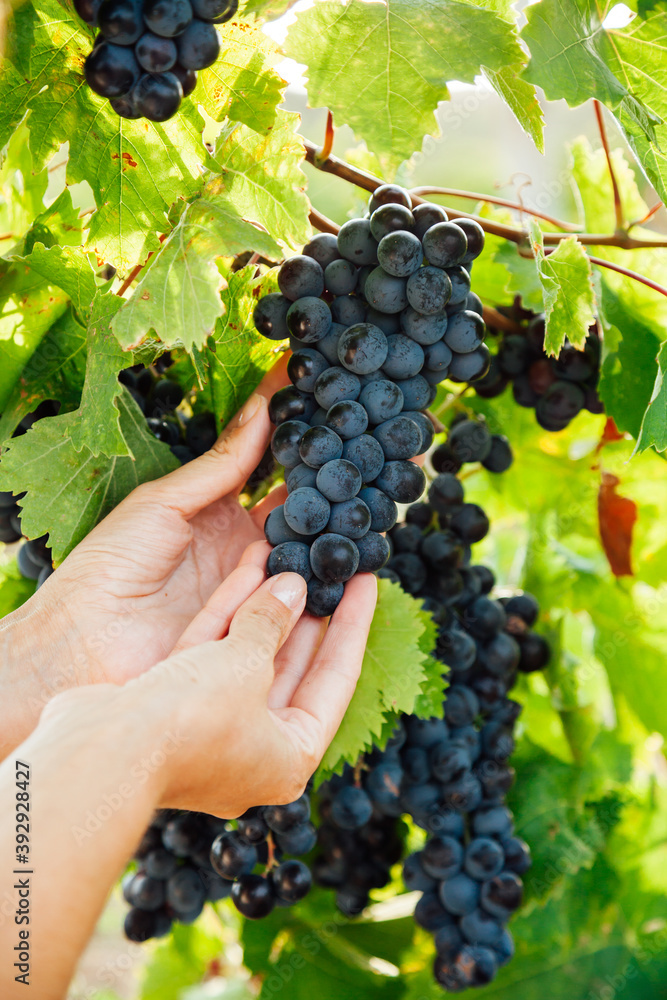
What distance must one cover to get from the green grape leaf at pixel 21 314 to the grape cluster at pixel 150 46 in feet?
0.76

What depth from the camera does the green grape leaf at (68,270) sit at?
2.29 feet

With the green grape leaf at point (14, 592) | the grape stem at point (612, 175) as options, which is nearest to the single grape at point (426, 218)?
the grape stem at point (612, 175)

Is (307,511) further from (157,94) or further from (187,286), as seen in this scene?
(157,94)

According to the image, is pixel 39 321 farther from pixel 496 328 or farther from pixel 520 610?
pixel 520 610

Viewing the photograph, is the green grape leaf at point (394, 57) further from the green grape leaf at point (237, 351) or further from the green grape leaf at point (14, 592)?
the green grape leaf at point (14, 592)

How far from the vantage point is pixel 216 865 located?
0.93 m

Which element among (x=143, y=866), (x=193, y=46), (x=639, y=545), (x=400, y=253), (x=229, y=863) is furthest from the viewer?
(x=639, y=545)

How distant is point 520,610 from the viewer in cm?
112

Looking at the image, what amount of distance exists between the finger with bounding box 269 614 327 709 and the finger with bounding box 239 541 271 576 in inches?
2.9

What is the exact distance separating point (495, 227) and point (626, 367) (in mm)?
234

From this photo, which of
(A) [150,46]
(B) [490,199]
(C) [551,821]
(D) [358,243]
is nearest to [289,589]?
(D) [358,243]

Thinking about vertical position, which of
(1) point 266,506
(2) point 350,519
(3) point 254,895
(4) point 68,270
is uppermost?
(4) point 68,270

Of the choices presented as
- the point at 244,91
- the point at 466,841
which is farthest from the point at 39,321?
the point at 466,841

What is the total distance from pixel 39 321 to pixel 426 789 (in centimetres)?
77
